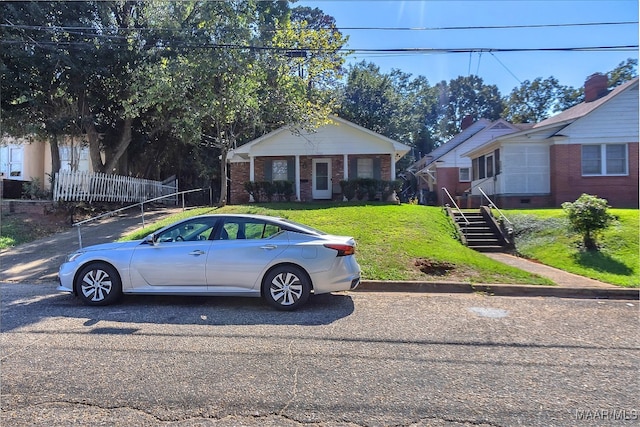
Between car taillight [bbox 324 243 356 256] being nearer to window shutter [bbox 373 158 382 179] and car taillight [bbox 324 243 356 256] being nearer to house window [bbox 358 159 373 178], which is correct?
window shutter [bbox 373 158 382 179]

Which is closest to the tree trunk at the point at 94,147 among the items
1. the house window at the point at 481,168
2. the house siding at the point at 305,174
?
the house siding at the point at 305,174

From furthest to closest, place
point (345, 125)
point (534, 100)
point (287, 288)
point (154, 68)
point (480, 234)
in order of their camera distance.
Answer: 1. point (534, 100)
2. point (345, 125)
3. point (154, 68)
4. point (480, 234)
5. point (287, 288)

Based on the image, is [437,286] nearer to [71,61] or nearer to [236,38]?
[236,38]

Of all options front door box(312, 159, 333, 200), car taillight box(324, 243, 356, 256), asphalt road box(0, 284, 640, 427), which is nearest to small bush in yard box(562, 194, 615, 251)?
asphalt road box(0, 284, 640, 427)

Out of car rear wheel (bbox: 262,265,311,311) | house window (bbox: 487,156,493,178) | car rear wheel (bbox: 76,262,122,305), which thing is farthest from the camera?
house window (bbox: 487,156,493,178)

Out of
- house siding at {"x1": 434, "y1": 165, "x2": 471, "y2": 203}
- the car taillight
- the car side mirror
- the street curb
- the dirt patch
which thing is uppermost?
house siding at {"x1": 434, "y1": 165, "x2": 471, "y2": 203}

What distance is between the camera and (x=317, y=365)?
4.09 m

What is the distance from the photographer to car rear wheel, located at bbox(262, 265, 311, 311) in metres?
6.14

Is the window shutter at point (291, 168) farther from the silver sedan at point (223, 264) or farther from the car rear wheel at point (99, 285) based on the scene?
the car rear wheel at point (99, 285)

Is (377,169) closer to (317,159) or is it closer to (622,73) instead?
(317,159)

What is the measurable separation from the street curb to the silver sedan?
1.64m

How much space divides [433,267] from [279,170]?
14.6 meters

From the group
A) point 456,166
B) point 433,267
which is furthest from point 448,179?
point 433,267

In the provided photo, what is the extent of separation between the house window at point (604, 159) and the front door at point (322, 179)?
1208 cm
